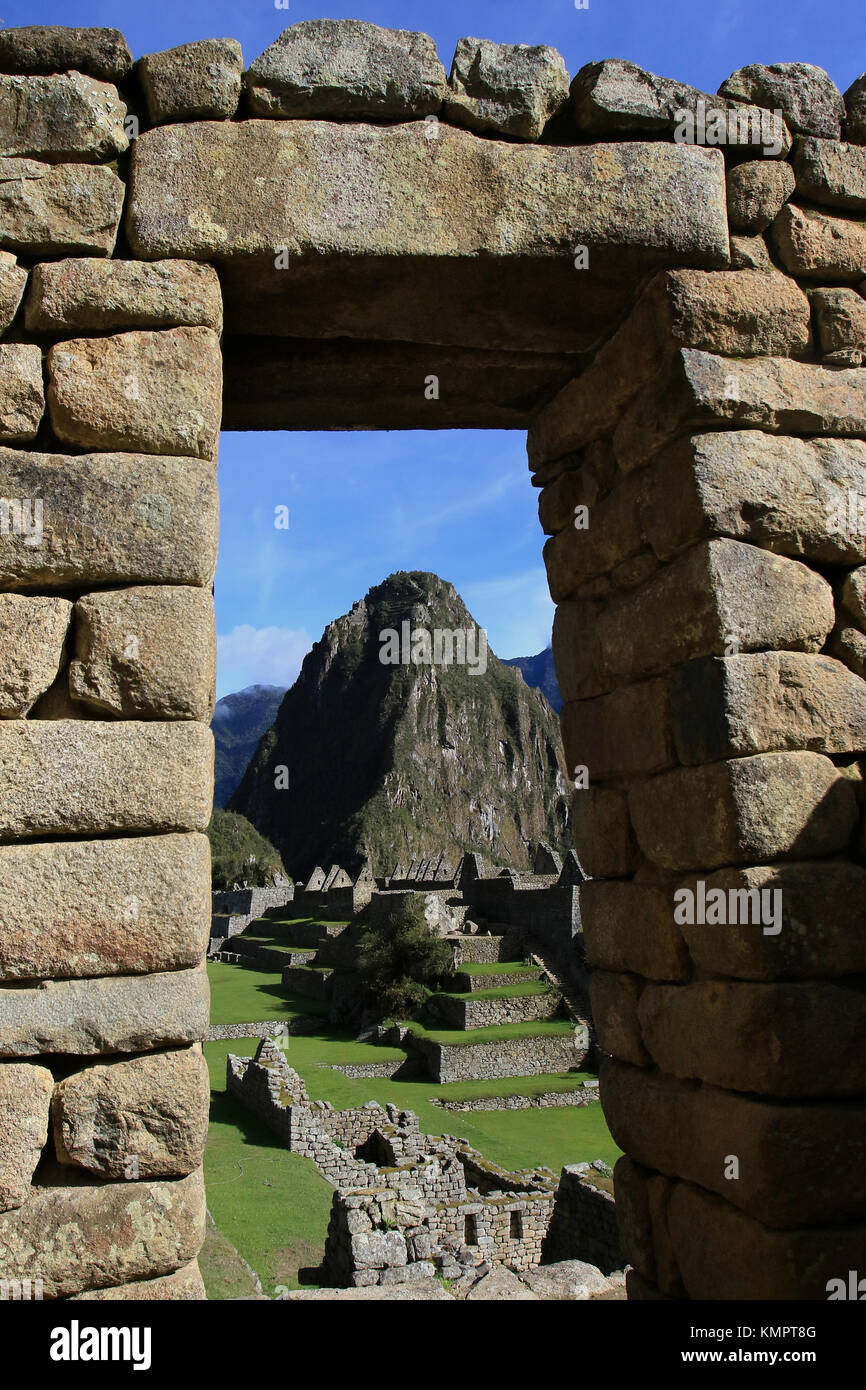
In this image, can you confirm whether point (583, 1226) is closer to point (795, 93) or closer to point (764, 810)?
point (764, 810)

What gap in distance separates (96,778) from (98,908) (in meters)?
0.40

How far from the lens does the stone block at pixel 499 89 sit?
3.91 meters

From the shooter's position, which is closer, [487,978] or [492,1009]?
[492,1009]

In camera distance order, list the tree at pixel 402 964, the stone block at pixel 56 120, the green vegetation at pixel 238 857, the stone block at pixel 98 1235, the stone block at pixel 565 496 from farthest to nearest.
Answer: the green vegetation at pixel 238 857 < the tree at pixel 402 964 < the stone block at pixel 565 496 < the stone block at pixel 56 120 < the stone block at pixel 98 1235

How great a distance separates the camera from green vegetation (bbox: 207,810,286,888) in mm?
78938

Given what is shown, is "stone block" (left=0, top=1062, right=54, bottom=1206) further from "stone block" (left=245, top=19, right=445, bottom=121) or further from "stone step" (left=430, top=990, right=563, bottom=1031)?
"stone step" (left=430, top=990, right=563, bottom=1031)

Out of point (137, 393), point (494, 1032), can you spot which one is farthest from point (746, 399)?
point (494, 1032)

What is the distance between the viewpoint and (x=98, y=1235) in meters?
2.84

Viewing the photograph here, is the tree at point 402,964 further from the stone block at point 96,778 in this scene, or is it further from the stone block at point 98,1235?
the stone block at point 96,778

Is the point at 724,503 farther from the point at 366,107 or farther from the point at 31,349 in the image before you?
the point at 31,349

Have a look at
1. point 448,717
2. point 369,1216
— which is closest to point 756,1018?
point 369,1216

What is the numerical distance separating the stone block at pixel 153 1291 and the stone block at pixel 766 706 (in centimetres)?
235

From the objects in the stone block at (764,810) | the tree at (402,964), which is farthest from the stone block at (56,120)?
the tree at (402,964)

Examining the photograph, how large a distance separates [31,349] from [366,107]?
64.1 inches
